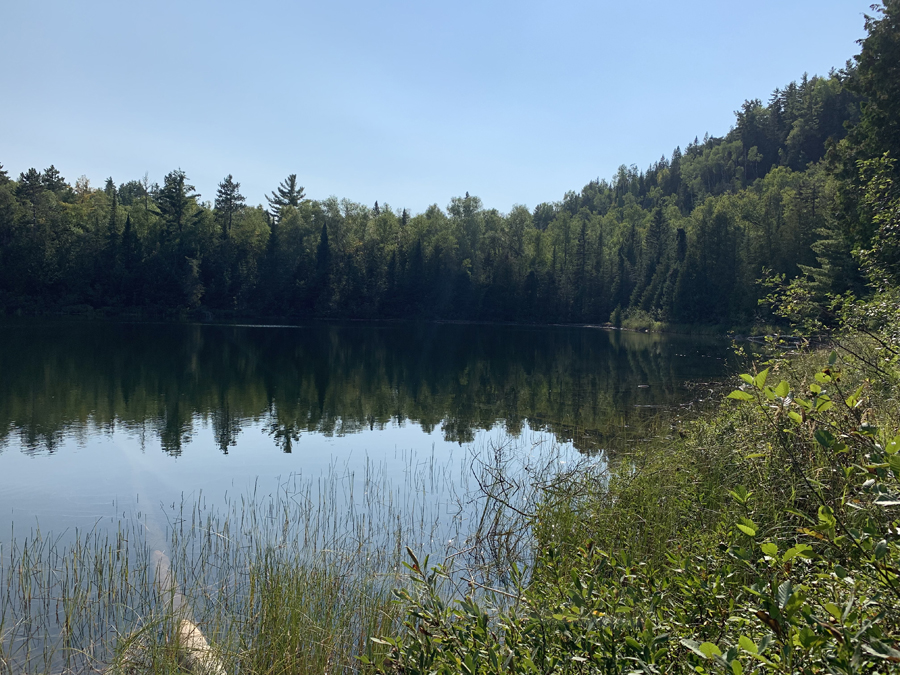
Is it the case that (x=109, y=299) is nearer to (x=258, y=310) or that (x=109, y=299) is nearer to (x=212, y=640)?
(x=258, y=310)

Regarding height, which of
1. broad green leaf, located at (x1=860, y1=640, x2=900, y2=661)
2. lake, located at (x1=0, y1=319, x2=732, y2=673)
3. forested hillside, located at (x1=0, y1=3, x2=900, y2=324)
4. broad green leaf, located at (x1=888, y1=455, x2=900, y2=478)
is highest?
forested hillside, located at (x1=0, y1=3, x2=900, y2=324)

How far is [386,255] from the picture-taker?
90.4 metres

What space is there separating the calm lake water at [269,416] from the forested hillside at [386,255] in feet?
118

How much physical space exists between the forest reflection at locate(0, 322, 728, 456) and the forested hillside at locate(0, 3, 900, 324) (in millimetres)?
30648

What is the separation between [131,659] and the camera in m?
5.25

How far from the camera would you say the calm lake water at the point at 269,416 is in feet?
39.8

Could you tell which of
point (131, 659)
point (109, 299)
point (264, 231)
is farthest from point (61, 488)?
point (264, 231)

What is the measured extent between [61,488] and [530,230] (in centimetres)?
9006

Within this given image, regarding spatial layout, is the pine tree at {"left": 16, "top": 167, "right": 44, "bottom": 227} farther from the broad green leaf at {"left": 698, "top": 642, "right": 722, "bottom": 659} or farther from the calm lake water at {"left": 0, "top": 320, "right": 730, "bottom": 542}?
the broad green leaf at {"left": 698, "top": 642, "right": 722, "bottom": 659}

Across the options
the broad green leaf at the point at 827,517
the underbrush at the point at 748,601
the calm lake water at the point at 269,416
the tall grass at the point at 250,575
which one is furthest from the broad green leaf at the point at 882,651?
the calm lake water at the point at 269,416

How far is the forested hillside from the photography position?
69.6m

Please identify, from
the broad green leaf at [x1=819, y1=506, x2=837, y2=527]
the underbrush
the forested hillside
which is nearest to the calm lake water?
the underbrush

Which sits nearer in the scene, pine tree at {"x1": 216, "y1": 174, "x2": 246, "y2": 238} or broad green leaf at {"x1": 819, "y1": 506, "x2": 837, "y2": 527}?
broad green leaf at {"x1": 819, "y1": 506, "x2": 837, "y2": 527}

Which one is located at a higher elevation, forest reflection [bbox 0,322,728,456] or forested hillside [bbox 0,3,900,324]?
forested hillside [bbox 0,3,900,324]
